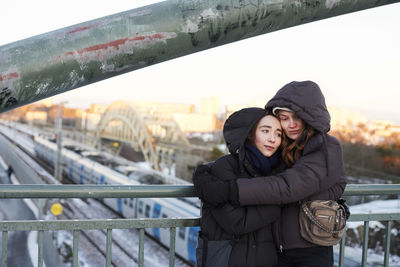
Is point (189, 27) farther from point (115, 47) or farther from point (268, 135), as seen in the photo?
point (268, 135)

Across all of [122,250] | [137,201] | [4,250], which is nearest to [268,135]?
[4,250]

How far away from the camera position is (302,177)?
73.1 inches

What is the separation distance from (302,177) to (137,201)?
20.7 meters

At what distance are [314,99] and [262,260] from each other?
791 mm

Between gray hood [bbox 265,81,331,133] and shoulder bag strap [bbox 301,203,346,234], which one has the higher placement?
gray hood [bbox 265,81,331,133]

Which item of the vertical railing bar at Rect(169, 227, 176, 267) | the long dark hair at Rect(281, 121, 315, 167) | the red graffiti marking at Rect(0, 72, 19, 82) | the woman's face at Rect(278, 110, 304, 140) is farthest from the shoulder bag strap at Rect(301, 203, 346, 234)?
the red graffiti marking at Rect(0, 72, 19, 82)

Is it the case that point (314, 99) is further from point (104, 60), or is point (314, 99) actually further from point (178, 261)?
point (178, 261)

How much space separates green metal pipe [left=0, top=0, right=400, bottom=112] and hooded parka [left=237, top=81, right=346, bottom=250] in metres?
0.86

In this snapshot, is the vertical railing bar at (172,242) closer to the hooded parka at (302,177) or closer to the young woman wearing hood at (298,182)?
the young woman wearing hood at (298,182)

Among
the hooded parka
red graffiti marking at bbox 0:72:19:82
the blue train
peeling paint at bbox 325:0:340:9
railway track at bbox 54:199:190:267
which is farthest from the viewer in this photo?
railway track at bbox 54:199:190:267

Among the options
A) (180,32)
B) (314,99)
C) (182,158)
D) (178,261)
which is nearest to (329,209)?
(314,99)

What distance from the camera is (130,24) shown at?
3.25 ft

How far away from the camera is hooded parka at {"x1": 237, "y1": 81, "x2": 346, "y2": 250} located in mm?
1852

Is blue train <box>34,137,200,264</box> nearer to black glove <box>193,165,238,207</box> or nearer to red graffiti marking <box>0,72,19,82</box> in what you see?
black glove <box>193,165,238,207</box>
